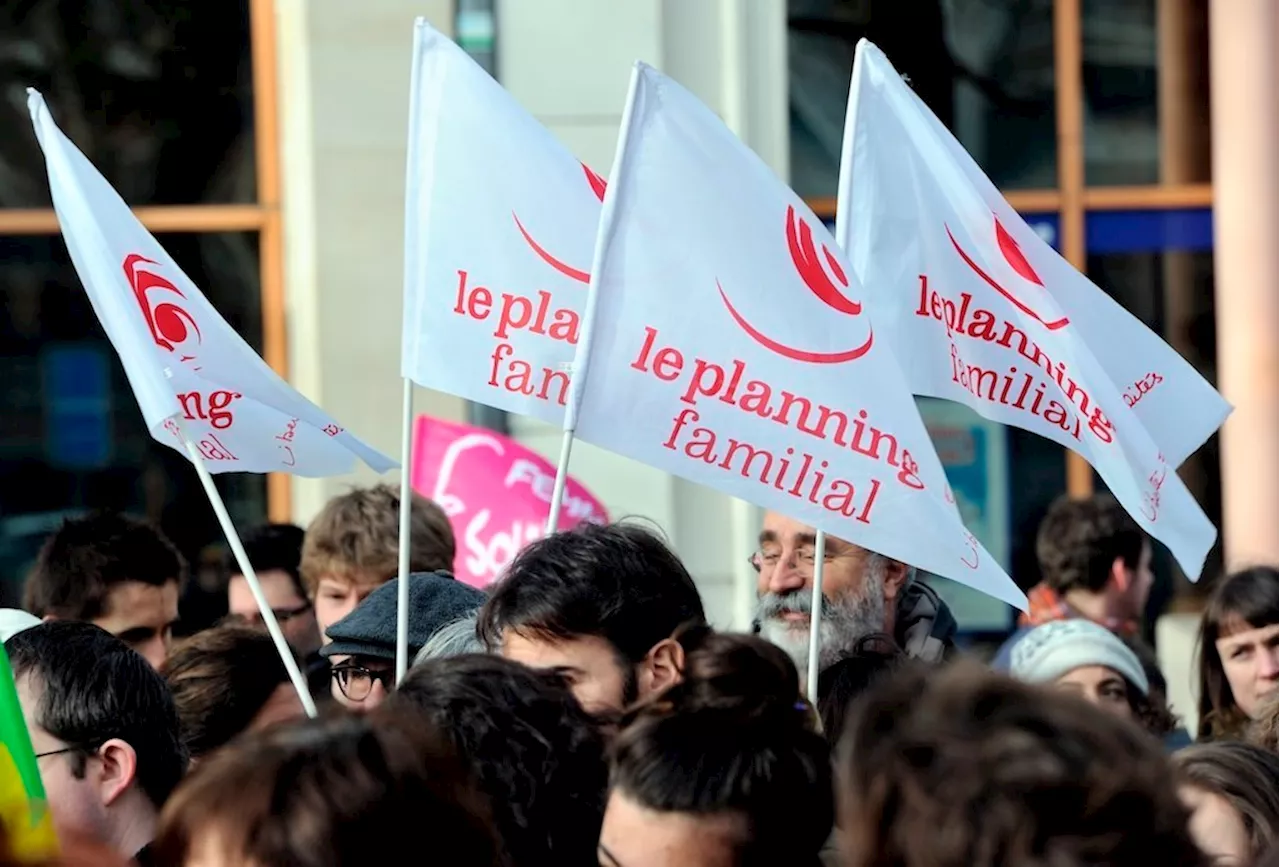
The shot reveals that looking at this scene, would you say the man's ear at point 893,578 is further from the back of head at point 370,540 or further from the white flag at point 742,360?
the back of head at point 370,540

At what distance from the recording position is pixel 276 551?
6.00 m

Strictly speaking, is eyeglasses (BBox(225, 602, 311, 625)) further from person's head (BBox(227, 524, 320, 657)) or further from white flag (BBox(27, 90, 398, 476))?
white flag (BBox(27, 90, 398, 476))

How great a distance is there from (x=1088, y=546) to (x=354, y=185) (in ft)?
11.3

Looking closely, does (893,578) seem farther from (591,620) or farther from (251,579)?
(251,579)

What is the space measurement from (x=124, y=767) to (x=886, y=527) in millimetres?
1403

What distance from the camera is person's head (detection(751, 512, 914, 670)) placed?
448cm

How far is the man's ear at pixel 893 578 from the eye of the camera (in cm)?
459

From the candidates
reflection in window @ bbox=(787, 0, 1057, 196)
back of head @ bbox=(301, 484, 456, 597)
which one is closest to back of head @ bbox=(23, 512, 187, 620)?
back of head @ bbox=(301, 484, 456, 597)

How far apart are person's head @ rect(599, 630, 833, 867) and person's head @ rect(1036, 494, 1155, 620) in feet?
12.4

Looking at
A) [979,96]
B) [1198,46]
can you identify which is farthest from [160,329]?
[1198,46]

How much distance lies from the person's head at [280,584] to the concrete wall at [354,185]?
190 cm

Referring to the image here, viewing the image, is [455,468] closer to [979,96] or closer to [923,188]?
[923,188]

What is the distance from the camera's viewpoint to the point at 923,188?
4.10 meters

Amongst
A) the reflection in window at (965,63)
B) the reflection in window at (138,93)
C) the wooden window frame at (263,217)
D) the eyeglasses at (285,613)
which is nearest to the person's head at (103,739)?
the eyeglasses at (285,613)
